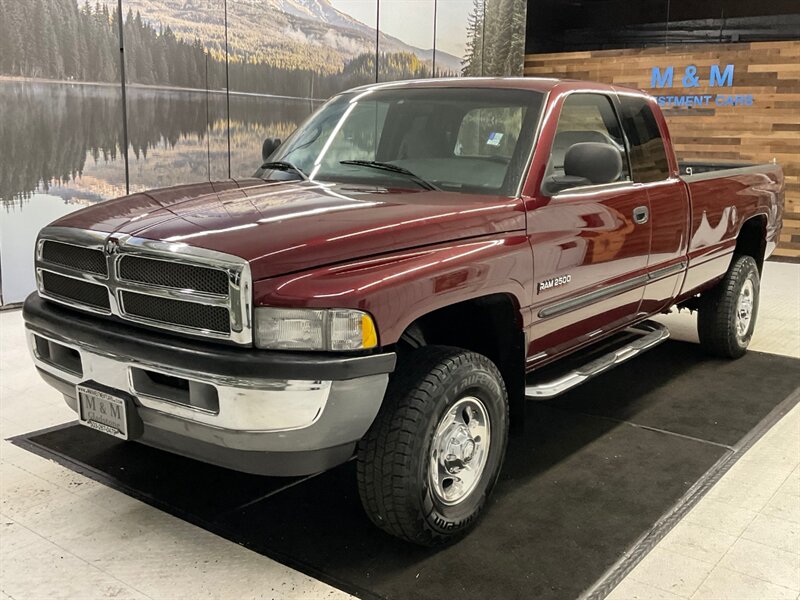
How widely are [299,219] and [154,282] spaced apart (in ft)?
1.65

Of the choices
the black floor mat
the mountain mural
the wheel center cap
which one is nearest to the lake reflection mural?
the mountain mural

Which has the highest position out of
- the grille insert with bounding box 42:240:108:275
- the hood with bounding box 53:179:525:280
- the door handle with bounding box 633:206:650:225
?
the hood with bounding box 53:179:525:280

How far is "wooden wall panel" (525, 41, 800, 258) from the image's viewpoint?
32.3 ft

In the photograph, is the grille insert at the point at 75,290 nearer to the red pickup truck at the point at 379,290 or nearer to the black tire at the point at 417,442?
the red pickup truck at the point at 379,290

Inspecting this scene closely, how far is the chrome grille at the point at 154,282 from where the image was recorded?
2260 millimetres

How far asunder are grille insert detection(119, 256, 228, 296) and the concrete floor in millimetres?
974

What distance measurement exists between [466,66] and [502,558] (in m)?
9.86

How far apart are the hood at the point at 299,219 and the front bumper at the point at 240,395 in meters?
0.29

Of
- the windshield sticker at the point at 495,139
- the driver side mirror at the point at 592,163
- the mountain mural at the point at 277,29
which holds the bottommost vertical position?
the driver side mirror at the point at 592,163

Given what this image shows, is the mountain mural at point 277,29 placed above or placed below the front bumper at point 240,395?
above

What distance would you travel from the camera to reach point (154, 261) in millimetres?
2426

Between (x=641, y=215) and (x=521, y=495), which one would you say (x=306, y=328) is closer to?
(x=521, y=495)

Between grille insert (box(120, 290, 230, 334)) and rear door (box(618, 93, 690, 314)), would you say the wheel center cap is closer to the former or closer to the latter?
grille insert (box(120, 290, 230, 334))

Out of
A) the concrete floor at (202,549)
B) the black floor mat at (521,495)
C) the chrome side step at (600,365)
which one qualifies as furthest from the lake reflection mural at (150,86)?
the chrome side step at (600,365)
